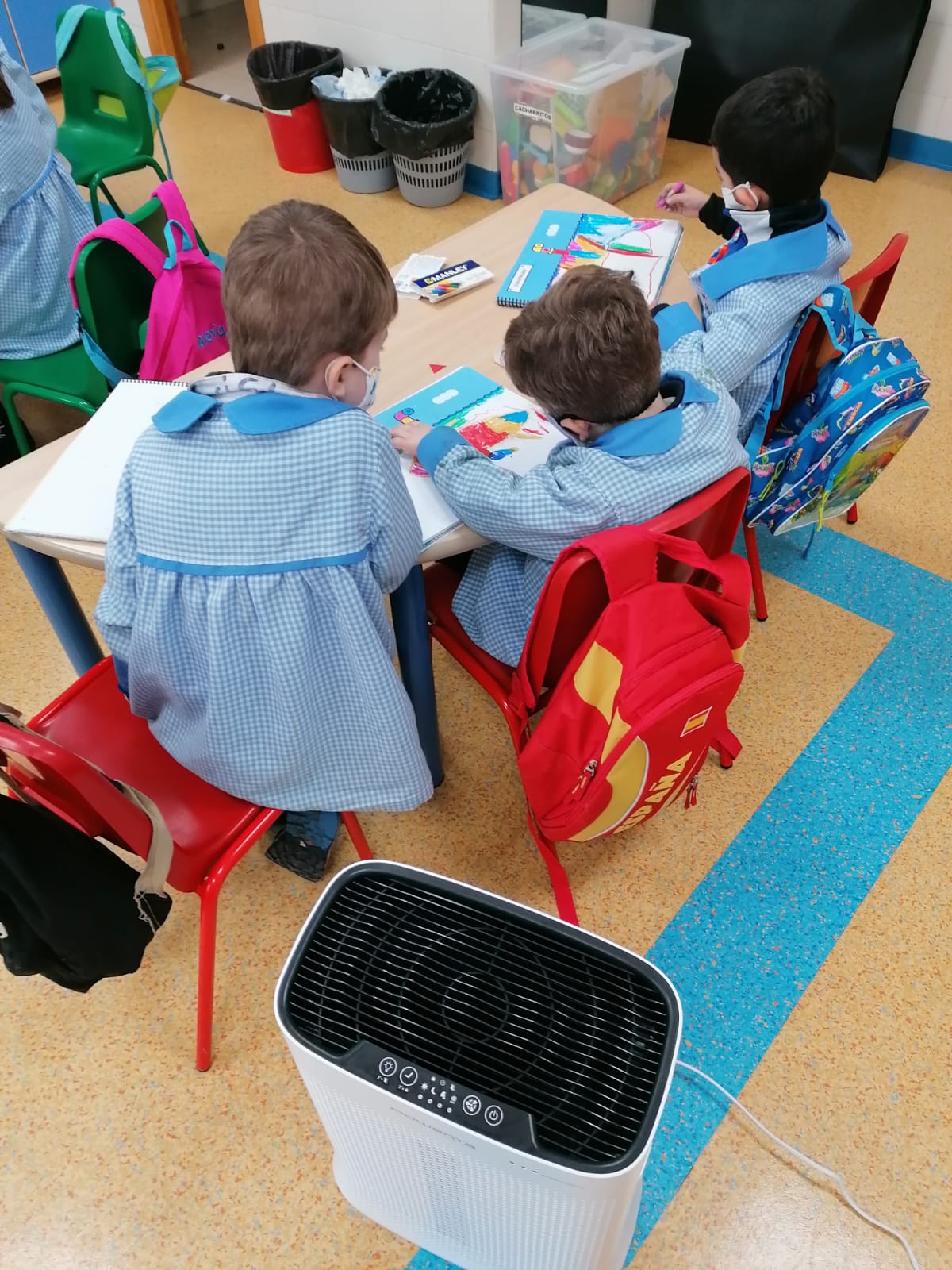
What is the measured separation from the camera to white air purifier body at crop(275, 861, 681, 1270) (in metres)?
0.77

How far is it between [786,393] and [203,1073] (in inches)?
58.4

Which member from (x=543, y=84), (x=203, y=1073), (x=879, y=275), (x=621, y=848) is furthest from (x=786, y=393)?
(x=543, y=84)

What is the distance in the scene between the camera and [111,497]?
121 centimetres

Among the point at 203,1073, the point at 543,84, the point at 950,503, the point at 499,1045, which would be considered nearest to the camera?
the point at 499,1045

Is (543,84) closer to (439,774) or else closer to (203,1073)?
(439,774)

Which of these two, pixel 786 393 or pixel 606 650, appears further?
pixel 786 393

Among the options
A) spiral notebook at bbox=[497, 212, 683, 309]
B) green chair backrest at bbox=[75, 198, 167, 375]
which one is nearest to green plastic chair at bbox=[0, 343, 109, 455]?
green chair backrest at bbox=[75, 198, 167, 375]

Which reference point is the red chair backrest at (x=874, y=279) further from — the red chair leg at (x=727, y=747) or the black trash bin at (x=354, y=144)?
the black trash bin at (x=354, y=144)

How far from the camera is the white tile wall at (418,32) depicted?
9.56 feet

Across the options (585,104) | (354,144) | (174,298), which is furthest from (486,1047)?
(354,144)

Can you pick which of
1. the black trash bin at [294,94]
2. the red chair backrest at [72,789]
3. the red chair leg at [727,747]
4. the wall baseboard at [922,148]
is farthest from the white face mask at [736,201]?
the wall baseboard at [922,148]

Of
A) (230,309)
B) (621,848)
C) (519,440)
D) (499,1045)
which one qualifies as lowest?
(621,848)

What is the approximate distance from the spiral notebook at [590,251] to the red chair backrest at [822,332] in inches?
11.3

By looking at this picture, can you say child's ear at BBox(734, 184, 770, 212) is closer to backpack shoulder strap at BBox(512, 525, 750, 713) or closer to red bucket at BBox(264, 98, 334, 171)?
backpack shoulder strap at BBox(512, 525, 750, 713)
